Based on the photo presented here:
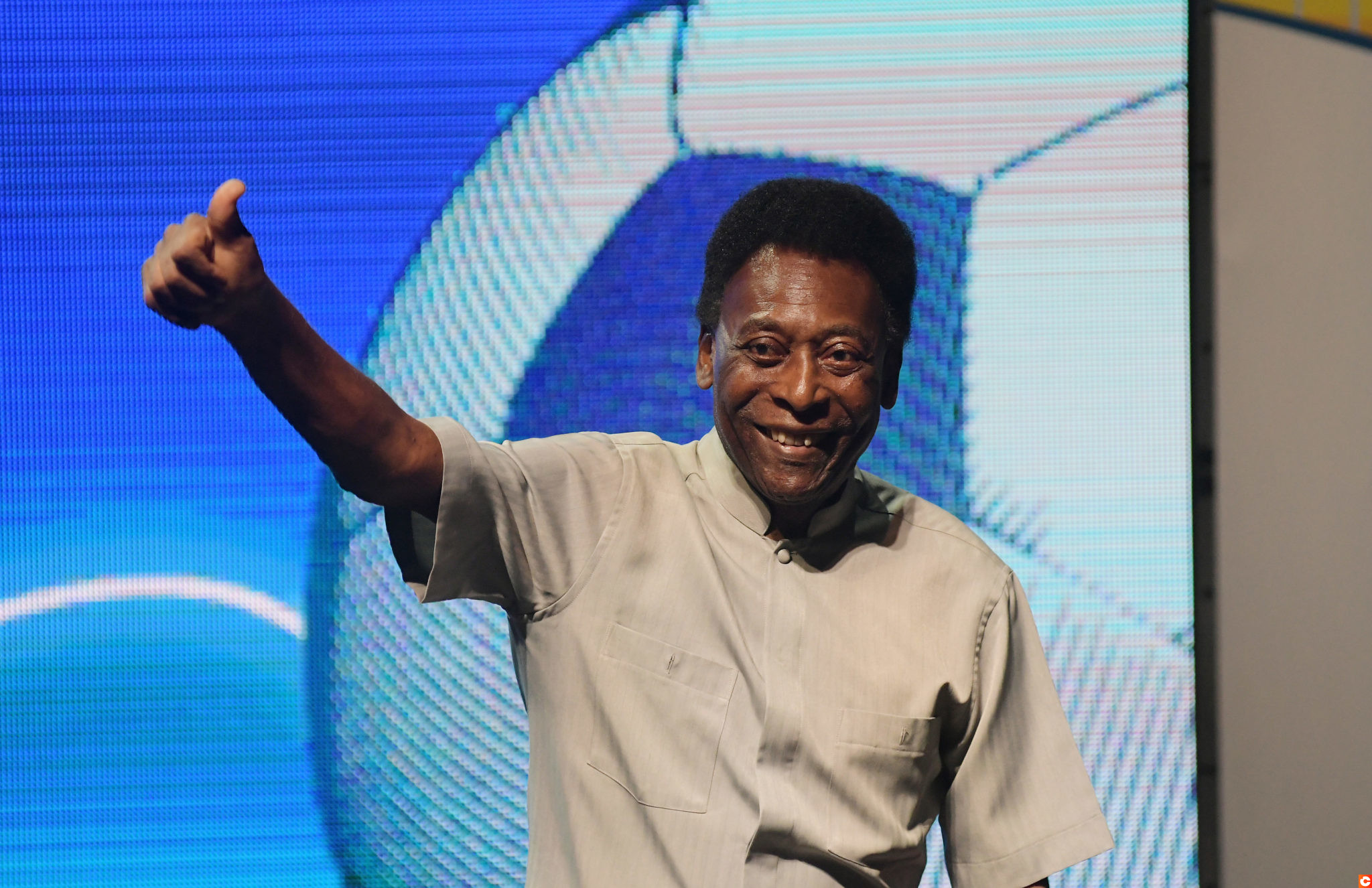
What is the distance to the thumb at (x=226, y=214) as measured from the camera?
0.75 m

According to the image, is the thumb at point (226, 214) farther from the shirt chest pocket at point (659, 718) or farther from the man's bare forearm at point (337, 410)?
the shirt chest pocket at point (659, 718)

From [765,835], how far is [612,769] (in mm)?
159

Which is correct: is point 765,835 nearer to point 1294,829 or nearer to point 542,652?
point 542,652

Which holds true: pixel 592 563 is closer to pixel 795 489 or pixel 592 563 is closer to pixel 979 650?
pixel 795 489

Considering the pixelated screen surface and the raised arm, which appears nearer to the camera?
the raised arm

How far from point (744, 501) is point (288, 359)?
0.51 meters

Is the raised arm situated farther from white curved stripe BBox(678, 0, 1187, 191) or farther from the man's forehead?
white curved stripe BBox(678, 0, 1187, 191)

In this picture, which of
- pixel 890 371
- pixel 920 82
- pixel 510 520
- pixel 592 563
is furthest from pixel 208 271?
pixel 920 82

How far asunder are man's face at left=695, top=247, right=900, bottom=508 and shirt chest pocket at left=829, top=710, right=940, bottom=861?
238mm

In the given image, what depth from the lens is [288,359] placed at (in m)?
0.82

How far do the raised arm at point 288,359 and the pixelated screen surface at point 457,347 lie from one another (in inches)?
44.5

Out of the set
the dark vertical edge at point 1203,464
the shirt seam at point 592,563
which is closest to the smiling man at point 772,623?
the shirt seam at point 592,563

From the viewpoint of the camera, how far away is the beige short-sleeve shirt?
105 centimetres

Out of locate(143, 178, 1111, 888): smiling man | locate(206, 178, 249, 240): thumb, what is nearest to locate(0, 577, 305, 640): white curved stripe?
locate(143, 178, 1111, 888): smiling man
